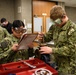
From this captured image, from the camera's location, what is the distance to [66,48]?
1.60 m

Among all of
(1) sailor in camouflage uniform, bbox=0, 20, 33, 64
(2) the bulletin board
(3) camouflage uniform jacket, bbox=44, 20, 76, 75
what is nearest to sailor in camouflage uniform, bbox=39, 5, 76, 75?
(3) camouflage uniform jacket, bbox=44, 20, 76, 75

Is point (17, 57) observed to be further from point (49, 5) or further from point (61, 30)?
point (49, 5)

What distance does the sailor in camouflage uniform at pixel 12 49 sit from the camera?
172 centimetres

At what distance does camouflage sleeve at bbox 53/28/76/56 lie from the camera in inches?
62.3

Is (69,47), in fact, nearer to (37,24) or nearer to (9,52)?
(9,52)

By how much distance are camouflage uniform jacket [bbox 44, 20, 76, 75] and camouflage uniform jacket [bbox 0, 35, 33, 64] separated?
0.43 meters

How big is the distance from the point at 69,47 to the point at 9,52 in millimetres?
668

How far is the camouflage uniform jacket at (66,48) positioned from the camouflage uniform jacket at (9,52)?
43cm

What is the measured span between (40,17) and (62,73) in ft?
16.2

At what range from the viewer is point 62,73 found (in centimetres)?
172

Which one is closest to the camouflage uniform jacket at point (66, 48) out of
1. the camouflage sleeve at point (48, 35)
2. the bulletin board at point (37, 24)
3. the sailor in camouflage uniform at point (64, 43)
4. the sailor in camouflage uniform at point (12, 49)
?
the sailor in camouflage uniform at point (64, 43)

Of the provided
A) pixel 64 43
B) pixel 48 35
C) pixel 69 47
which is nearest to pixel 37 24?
pixel 48 35

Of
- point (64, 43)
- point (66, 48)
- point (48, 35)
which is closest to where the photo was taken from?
point (66, 48)

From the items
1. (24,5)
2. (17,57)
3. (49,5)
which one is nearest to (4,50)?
(17,57)
